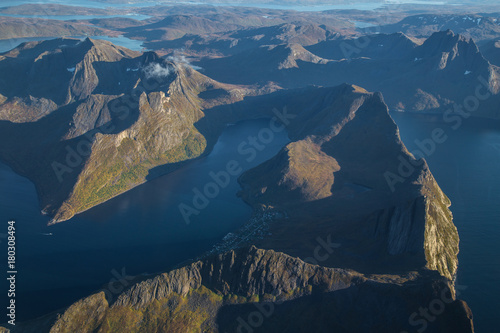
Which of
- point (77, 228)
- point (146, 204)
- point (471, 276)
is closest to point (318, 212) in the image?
point (471, 276)

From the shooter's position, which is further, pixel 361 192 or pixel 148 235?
pixel 361 192

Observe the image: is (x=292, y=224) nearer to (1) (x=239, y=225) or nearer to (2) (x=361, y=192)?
(1) (x=239, y=225)

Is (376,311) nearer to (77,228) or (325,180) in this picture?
(325,180)

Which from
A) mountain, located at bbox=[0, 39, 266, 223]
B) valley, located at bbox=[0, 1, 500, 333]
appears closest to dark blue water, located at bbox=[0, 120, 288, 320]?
valley, located at bbox=[0, 1, 500, 333]

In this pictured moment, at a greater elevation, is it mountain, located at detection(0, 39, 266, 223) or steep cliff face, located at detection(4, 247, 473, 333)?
steep cliff face, located at detection(4, 247, 473, 333)

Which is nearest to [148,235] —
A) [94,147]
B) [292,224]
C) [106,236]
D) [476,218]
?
[106,236]

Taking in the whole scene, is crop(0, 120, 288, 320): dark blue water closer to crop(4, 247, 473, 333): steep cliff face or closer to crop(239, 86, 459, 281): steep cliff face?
crop(239, 86, 459, 281): steep cliff face
